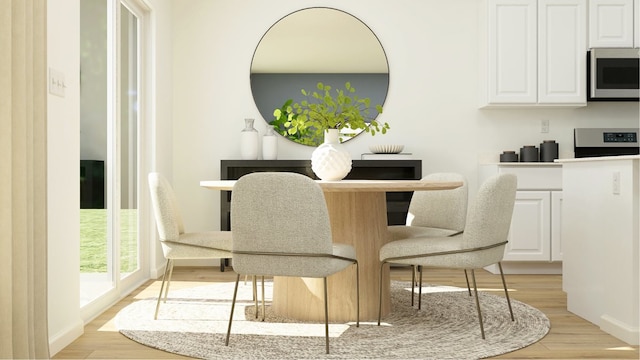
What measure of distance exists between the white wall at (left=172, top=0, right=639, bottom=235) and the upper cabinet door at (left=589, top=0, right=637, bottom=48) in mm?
573

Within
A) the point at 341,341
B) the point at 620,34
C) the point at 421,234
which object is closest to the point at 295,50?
the point at 421,234

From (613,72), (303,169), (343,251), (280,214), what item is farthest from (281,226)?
(613,72)

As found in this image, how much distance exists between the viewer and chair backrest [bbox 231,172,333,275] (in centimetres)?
246

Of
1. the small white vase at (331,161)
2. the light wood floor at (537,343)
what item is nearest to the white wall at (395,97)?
the light wood floor at (537,343)

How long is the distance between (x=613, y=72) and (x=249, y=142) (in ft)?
9.69

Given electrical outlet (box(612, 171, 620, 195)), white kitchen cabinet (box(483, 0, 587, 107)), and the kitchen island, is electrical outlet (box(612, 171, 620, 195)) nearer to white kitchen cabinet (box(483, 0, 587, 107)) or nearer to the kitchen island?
the kitchen island

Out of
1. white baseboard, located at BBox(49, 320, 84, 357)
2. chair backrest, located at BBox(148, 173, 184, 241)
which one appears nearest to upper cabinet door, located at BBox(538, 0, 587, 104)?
chair backrest, located at BBox(148, 173, 184, 241)

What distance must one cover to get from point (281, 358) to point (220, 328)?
2.02ft

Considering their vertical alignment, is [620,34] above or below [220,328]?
above

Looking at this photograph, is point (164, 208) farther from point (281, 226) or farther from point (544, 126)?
point (544, 126)

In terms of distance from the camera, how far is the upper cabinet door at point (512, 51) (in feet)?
16.1

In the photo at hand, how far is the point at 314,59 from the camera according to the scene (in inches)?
201

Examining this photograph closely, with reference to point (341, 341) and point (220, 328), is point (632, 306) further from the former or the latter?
point (220, 328)

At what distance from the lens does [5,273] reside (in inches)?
77.4
